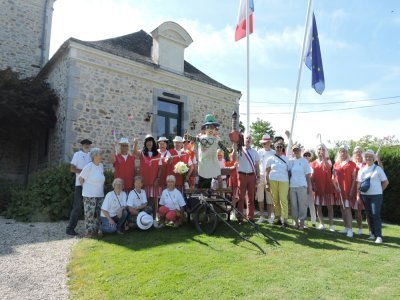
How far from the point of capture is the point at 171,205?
6.95 metres

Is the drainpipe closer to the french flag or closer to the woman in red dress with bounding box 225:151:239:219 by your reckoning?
the french flag

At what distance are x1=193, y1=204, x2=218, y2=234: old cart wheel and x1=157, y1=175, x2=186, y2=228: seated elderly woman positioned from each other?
1.37ft

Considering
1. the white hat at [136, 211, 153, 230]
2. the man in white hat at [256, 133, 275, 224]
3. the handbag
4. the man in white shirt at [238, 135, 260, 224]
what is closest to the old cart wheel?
the man in white shirt at [238, 135, 260, 224]

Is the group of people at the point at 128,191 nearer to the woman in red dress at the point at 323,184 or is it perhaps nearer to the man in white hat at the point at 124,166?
the man in white hat at the point at 124,166

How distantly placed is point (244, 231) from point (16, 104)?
8509 millimetres

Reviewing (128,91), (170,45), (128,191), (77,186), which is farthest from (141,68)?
(77,186)

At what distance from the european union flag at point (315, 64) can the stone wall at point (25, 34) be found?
36.6 ft

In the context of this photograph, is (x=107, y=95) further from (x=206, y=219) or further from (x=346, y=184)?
(x=346, y=184)

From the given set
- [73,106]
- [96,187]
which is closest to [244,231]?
[96,187]

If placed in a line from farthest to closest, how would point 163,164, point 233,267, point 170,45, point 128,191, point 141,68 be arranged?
point 170,45, point 141,68, point 163,164, point 128,191, point 233,267

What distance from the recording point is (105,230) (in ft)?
22.0

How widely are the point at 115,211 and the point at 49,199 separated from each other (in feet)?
9.80

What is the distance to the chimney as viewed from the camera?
527 inches

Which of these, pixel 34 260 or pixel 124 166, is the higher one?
pixel 124 166
